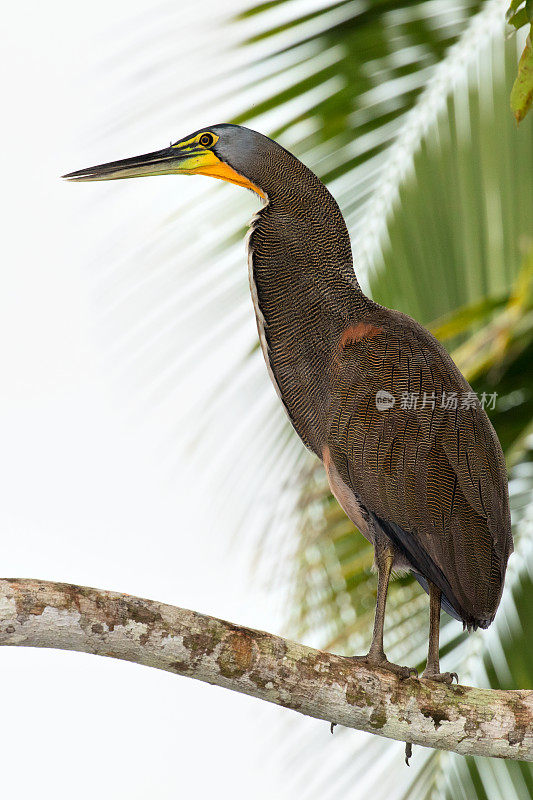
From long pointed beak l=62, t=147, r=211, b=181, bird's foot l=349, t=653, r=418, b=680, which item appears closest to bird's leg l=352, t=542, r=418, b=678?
bird's foot l=349, t=653, r=418, b=680

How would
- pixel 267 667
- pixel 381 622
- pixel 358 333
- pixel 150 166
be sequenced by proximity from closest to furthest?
pixel 267 667, pixel 381 622, pixel 358 333, pixel 150 166

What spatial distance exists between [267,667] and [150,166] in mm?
1307

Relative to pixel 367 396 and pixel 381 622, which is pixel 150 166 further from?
pixel 381 622

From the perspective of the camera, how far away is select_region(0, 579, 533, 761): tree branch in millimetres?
1629

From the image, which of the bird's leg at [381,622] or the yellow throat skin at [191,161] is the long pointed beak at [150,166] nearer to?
the yellow throat skin at [191,161]

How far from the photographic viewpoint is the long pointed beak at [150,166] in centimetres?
242

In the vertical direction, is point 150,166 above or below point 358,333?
above

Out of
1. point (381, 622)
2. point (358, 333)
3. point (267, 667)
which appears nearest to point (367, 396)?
point (358, 333)

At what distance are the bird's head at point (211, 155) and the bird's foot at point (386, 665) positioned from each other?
116 cm

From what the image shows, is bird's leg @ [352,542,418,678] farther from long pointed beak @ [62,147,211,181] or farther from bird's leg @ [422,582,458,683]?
long pointed beak @ [62,147,211,181]

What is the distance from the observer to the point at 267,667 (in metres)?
1.79

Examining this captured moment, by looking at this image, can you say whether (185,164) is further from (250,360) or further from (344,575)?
(344,575)

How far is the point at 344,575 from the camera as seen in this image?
298 centimetres

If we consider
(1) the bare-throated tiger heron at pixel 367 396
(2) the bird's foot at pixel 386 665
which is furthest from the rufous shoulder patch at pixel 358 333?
(2) the bird's foot at pixel 386 665
